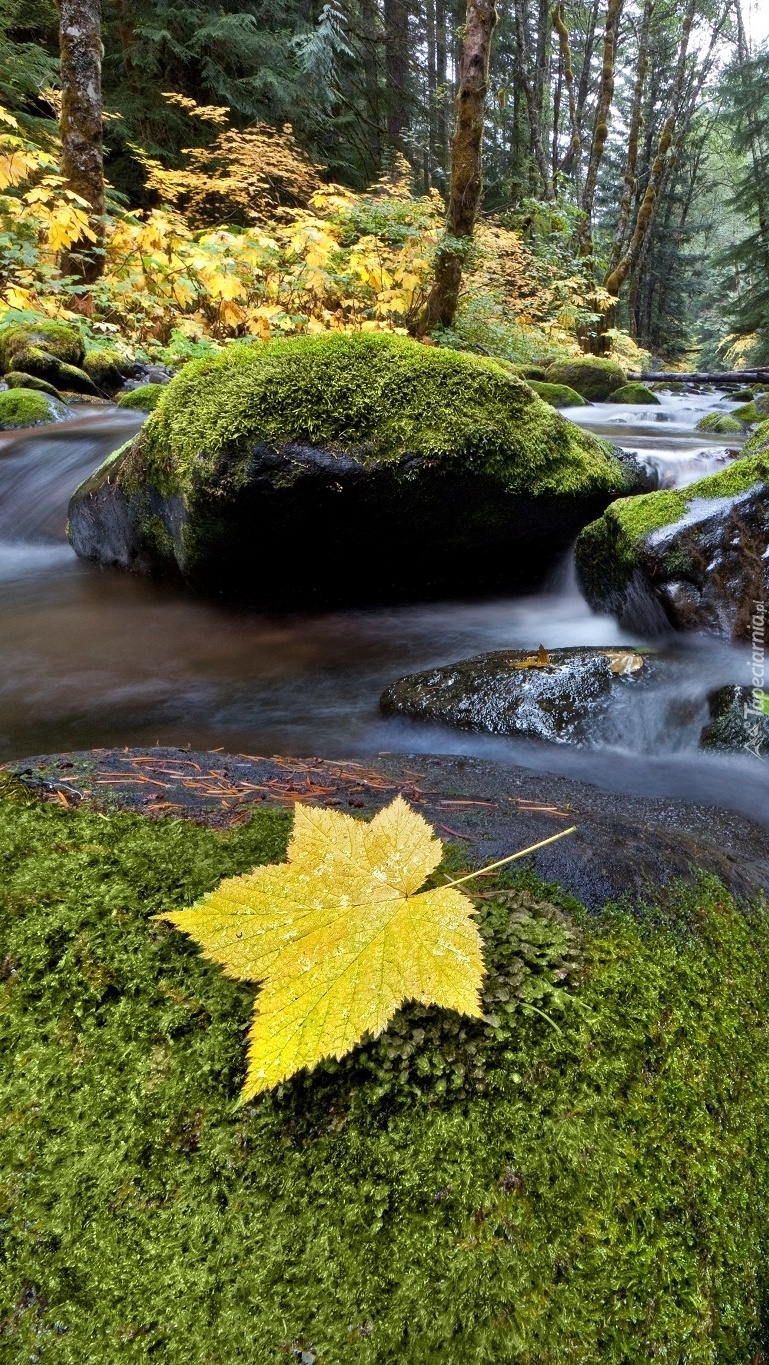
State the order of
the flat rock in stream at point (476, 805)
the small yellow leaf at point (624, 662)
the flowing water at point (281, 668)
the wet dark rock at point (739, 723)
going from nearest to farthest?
the flat rock in stream at point (476, 805)
the wet dark rock at point (739, 723)
the flowing water at point (281, 668)
the small yellow leaf at point (624, 662)

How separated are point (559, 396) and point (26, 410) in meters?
8.39

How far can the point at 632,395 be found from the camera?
1368 centimetres

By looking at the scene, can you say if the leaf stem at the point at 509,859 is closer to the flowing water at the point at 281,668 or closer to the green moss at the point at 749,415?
the flowing water at the point at 281,668

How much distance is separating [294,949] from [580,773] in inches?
89.7

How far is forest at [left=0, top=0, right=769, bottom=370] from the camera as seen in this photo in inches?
372

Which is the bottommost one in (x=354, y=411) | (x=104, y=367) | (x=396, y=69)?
(x=354, y=411)

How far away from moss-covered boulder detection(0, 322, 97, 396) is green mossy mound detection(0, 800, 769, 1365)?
34.3 feet

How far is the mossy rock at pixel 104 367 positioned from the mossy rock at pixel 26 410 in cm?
157

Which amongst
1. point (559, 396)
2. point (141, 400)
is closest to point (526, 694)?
point (141, 400)

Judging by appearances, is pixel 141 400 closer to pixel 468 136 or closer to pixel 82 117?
pixel 82 117

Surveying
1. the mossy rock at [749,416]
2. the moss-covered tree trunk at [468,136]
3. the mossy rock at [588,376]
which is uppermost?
the moss-covered tree trunk at [468,136]

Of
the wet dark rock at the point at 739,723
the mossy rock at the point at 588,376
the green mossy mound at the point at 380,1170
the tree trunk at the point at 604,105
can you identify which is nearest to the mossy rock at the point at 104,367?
the mossy rock at the point at 588,376

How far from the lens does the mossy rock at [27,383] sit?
9.04 metres

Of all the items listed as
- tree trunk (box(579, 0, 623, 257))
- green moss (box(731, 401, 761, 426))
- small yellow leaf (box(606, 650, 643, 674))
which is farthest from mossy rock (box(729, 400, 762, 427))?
small yellow leaf (box(606, 650, 643, 674))
